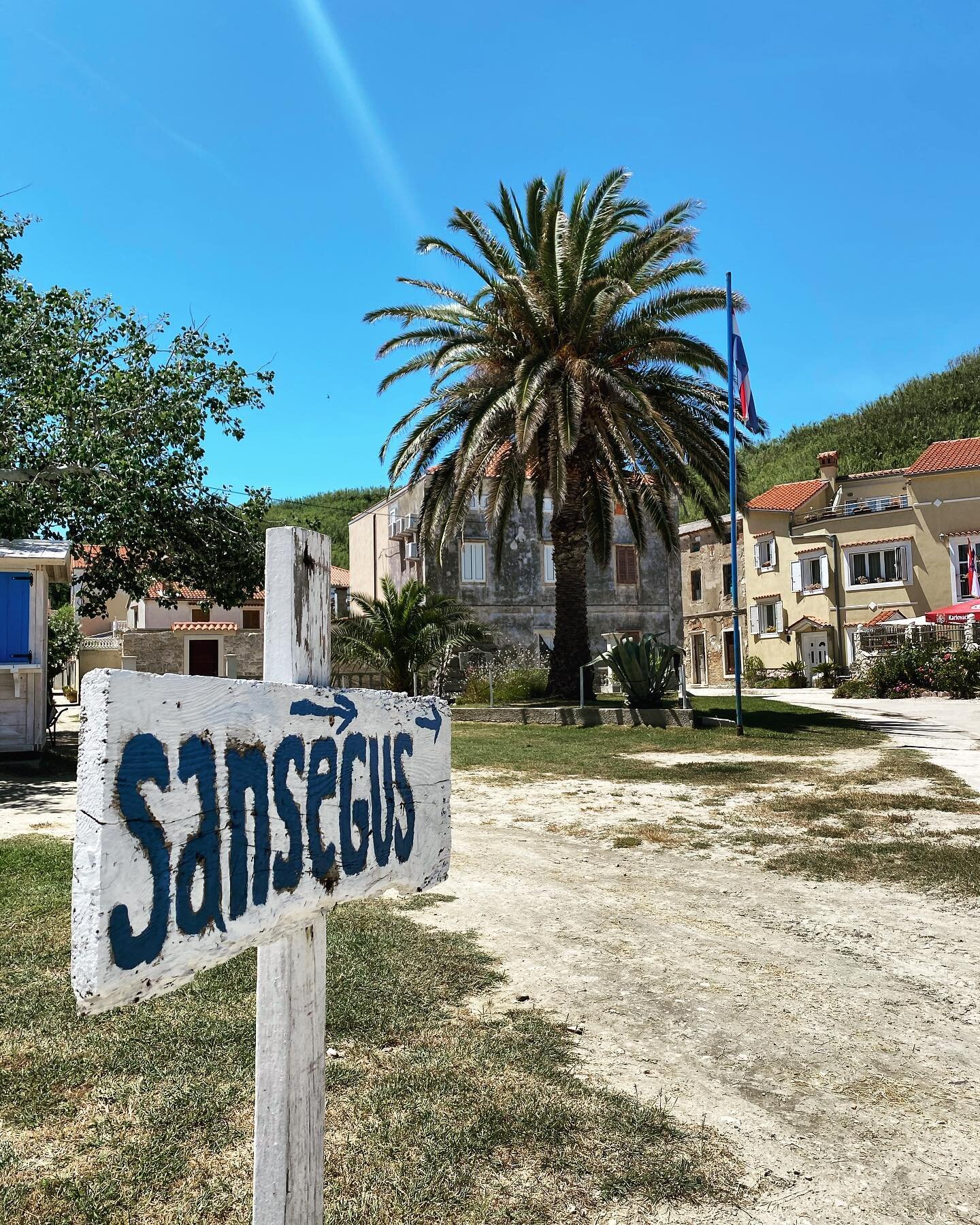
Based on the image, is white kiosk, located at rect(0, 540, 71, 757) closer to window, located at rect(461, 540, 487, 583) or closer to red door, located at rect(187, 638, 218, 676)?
window, located at rect(461, 540, 487, 583)

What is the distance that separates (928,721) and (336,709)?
67.4 feet

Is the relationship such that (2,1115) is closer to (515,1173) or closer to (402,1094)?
(402,1094)

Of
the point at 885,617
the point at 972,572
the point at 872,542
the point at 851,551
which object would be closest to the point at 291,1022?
the point at 885,617

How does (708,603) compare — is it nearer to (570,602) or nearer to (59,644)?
(570,602)

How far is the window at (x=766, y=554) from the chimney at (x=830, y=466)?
388 centimetres

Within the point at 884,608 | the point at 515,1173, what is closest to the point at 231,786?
the point at 515,1173

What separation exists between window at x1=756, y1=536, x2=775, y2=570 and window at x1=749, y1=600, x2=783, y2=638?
1754 millimetres

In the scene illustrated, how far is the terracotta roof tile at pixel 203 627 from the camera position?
145 ft

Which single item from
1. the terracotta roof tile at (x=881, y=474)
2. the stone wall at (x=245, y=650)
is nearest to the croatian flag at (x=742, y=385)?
the terracotta roof tile at (x=881, y=474)

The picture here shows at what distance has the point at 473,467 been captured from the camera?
19.5 m

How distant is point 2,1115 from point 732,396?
16.6 m

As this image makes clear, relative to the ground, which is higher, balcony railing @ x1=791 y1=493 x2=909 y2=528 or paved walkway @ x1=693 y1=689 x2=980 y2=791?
balcony railing @ x1=791 y1=493 x2=909 y2=528

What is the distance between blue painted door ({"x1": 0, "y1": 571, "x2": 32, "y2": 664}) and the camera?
12.8 m

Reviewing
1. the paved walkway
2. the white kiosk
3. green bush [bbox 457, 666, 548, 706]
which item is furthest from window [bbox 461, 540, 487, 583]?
the white kiosk
